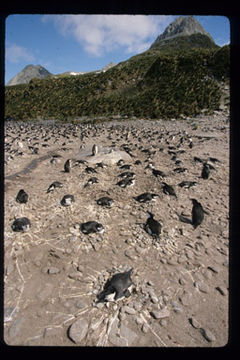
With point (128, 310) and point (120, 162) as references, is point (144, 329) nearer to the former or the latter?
point (128, 310)

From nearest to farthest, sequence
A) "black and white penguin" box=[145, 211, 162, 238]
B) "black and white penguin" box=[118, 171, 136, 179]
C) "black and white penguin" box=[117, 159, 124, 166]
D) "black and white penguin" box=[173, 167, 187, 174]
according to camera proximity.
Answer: "black and white penguin" box=[145, 211, 162, 238]
"black and white penguin" box=[118, 171, 136, 179]
"black and white penguin" box=[173, 167, 187, 174]
"black and white penguin" box=[117, 159, 124, 166]

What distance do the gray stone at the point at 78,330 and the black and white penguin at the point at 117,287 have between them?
1.36 ft

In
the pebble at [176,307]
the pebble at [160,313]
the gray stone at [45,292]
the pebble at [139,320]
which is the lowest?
the pebble at [139,320]

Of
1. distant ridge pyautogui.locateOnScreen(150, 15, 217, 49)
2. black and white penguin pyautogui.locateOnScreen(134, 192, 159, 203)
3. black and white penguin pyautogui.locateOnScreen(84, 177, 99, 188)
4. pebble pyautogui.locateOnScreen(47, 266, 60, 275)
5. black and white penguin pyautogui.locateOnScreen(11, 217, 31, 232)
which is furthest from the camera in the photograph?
distant ridge pyautogui.locateOnScreen(150, 15, 217, 49)

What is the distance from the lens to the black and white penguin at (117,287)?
9.27 feet

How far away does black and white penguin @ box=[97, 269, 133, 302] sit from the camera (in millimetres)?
2824

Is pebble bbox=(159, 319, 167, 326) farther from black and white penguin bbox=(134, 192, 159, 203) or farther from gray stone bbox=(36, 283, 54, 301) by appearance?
black and white penguin bbox=(134, 192, 159, 203)

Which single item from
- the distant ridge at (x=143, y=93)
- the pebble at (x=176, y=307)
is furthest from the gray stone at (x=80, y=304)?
the distant ridge at (x=143, y=93)

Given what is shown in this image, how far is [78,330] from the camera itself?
2.41m

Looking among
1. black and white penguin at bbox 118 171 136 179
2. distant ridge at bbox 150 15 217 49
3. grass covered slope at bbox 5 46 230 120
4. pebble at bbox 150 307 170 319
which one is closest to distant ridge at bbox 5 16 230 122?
grass covered slope at bbox 5 46 230 120

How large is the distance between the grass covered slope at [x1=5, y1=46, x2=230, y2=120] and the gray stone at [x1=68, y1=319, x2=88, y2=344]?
32.6 m

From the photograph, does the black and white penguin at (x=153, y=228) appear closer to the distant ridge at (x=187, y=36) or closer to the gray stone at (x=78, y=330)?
the gray stone at (x=78, y=330)
